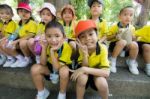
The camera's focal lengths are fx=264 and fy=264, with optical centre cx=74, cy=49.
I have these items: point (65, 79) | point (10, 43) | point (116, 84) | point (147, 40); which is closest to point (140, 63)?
point (147, 40)

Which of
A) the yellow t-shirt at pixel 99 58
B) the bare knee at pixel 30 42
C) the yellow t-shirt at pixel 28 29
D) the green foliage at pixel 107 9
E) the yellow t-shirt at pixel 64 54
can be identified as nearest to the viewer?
the yellow t-shirt at pixel 99 58

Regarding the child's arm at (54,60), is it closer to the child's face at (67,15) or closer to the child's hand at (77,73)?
the child's hand at (77,73)

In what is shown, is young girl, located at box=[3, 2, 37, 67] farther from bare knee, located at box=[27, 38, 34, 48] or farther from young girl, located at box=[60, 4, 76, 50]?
young girl, located at box=[60, 4, 76, 50]

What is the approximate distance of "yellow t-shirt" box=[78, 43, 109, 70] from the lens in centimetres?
297

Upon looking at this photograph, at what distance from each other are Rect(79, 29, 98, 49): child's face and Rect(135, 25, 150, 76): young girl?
101 cm

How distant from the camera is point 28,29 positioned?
3.77 metres

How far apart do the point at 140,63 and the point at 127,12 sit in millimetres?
796

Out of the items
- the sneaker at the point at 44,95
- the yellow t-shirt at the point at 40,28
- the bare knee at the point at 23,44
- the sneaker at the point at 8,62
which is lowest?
the sneaker at the point at 44,95

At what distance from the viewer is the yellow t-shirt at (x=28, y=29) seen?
3762 millimetres

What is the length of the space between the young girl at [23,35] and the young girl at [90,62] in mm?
1006

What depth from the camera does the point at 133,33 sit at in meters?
3.71

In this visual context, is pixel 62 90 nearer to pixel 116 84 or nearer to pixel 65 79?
pixel 65 79

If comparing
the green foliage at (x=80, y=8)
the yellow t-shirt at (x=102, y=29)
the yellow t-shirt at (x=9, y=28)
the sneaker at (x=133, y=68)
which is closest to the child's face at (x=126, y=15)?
the yellow t-shirt at (x=102, y=29)

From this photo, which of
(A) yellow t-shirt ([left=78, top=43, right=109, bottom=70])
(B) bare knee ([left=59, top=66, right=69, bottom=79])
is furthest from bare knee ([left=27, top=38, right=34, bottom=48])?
(A) yellow t-shirt ([left=78, top=43, right=109, bottom=70])
